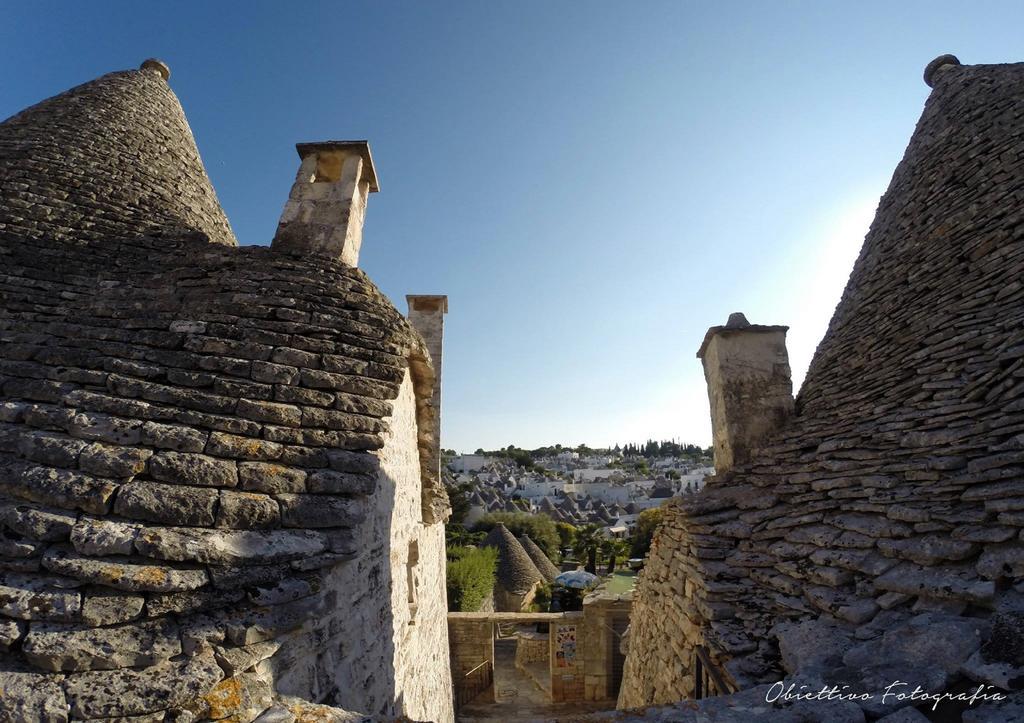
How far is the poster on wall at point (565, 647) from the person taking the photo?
923 centimetres

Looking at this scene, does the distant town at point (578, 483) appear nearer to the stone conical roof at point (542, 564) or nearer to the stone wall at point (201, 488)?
the stone conical roof at point (542, 564)

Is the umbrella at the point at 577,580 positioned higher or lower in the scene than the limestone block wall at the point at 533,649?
higher

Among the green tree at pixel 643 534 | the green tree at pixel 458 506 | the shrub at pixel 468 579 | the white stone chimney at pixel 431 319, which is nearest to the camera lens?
the white stone chimney at pixel 431 319

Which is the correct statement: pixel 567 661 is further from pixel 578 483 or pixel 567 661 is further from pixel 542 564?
pixel 578 483

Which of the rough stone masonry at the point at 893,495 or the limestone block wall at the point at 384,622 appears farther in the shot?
the limestone block wall at the point at 384,622

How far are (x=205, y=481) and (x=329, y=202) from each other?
301 centimetres

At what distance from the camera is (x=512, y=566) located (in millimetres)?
18844

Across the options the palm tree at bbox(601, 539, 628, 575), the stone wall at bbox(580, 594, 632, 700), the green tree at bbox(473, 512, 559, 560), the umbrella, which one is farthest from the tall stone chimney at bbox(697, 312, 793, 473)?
the green tree at bbox(473, 512, 559, 560)

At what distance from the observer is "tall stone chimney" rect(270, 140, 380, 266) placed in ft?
14.2

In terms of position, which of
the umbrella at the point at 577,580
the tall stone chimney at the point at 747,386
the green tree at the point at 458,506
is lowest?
the umbrella at the point at 577,580

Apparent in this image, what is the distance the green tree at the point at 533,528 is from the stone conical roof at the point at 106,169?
2702 cm

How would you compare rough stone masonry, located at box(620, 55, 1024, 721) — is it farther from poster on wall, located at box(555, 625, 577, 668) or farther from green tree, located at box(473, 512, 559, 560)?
green tree, located at box(473, 512, 559, 560)

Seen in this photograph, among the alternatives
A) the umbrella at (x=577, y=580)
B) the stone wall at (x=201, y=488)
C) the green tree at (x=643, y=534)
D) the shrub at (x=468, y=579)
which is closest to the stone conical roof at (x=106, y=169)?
the stone wall at (x=201, y=488)

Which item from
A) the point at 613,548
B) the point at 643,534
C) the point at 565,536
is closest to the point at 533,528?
the point at 565,536
